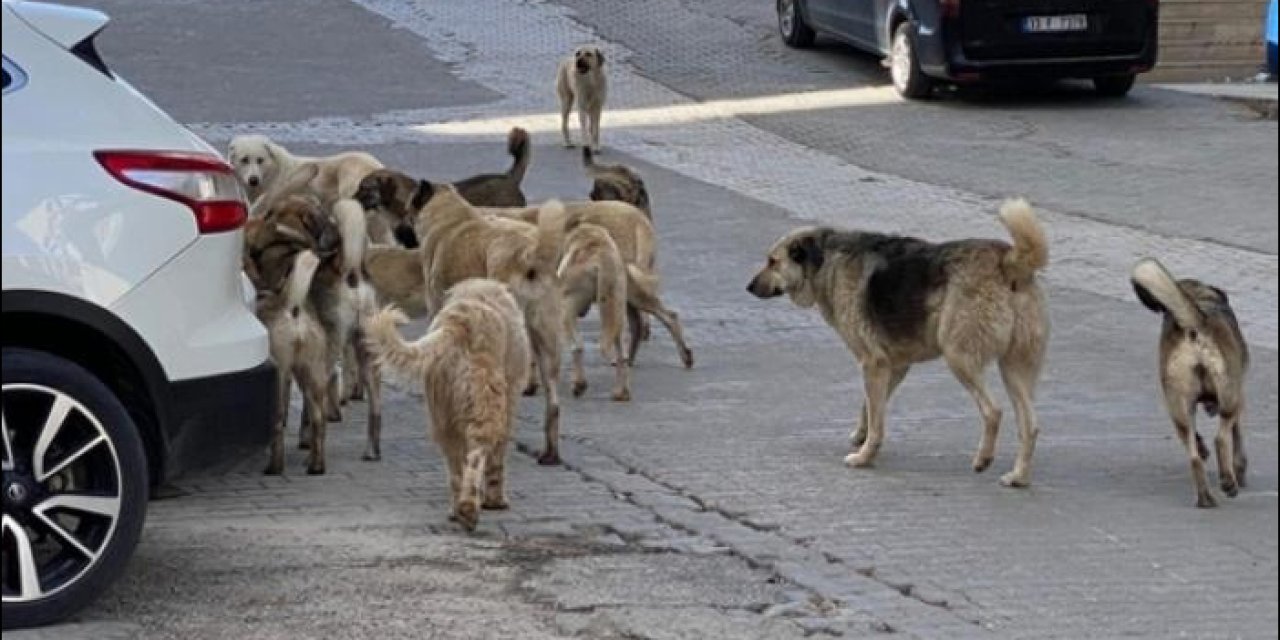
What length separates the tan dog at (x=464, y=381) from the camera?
26.8ft

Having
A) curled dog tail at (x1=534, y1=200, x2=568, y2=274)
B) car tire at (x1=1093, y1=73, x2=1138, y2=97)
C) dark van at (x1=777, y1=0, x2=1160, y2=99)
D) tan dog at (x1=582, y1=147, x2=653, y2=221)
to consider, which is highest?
curled dog tail at (x1=534, y1=200, x2=568, y2=274)

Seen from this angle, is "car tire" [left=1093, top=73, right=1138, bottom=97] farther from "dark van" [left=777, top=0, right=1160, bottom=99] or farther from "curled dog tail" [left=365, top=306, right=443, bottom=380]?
"curled dog tail" [left=365, top=306, right=443, bottom=380]

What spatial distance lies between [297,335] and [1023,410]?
298cm

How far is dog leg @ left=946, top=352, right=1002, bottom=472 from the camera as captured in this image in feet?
30.5

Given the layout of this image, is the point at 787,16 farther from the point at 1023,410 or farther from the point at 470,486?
the point at 470,486

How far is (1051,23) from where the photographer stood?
21.5m

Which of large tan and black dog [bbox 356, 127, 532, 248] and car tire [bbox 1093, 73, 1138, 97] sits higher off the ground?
large tan and black dog [bbox 356, 127, 532, 248]

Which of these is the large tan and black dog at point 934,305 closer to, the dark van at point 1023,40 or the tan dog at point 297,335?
the tan dog at point 297,335

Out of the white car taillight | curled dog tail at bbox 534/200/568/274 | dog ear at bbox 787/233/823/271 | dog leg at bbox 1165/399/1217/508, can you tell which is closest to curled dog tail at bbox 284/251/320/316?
curled dog tail at bbox 534/200/568/274

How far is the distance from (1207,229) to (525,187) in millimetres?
5243

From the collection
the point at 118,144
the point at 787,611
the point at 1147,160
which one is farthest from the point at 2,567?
the point at 1147,160

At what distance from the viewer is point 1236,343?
8617mm

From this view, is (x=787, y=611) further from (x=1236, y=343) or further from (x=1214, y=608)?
(x=1236, y=343)

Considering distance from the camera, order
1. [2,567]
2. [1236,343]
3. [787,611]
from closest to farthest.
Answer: [2,567] → [787,611] → [1236,343]
